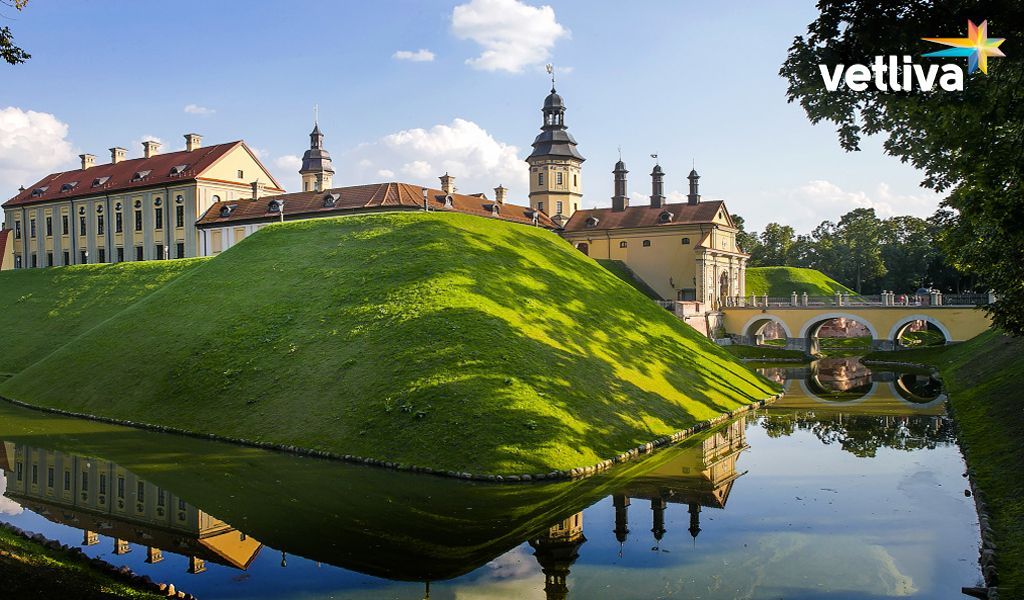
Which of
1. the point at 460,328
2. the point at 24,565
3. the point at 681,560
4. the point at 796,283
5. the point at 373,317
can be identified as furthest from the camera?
the point at 796,283

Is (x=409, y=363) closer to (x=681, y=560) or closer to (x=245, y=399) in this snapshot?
(x=245, y=399)

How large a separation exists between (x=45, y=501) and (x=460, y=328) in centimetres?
1755

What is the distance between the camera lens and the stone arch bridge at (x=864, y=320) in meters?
70.4

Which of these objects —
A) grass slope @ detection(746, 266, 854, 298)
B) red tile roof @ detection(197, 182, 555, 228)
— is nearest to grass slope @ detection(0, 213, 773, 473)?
red tile roof @ detection(197, 182, 555, 228)

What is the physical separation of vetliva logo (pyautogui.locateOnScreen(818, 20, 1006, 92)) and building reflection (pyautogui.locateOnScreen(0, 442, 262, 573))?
63.8 feet

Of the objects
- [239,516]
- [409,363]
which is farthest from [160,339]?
[239,516]

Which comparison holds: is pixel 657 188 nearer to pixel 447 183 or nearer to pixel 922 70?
pixel 447 183

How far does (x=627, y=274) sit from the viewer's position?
89625 mm

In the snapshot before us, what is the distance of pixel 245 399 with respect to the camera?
113ft

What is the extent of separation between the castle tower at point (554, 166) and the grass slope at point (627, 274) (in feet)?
53.3

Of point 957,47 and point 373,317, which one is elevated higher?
point 957,47

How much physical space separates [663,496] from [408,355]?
13.8 metres

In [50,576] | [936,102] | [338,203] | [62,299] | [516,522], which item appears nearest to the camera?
[50,576]

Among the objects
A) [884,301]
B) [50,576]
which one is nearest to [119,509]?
[50,576]
